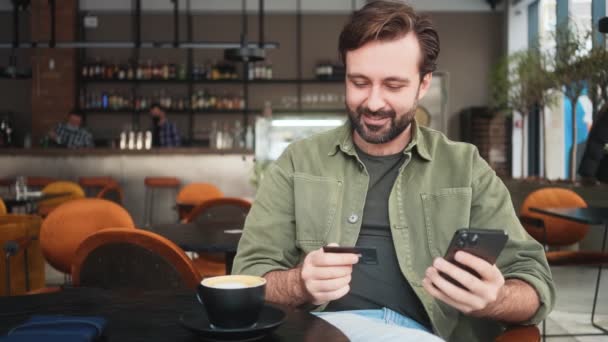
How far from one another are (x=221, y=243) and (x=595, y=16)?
644cm

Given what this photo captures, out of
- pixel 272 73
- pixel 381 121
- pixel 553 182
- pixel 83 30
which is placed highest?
pixel 83 30

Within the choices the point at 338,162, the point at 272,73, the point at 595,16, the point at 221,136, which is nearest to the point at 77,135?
the point at 221,136

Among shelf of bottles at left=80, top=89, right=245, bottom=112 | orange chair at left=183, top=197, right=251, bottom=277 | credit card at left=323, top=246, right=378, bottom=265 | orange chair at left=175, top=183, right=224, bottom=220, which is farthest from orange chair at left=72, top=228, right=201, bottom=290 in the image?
shelf of bottles at left=80, top=89, right=245, bottom=112

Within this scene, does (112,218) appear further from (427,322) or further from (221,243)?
(427,322)

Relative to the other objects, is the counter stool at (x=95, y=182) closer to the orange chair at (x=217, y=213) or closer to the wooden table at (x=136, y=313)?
the orange chair at (x=217, y=213)

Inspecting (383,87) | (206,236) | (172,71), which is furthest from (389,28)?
(172,71)

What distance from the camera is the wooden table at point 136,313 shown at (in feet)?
3.27

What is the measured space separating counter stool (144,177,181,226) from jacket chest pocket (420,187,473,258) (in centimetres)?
661

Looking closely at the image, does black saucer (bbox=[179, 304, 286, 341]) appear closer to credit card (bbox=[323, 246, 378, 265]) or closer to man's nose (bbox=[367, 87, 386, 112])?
credit card (bbox=[323, 246, 378, 265])

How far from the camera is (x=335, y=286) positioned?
114cm

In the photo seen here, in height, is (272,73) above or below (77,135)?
above

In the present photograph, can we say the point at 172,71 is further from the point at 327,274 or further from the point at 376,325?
the point at 327,274

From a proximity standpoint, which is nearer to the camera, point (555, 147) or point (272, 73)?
point (555, 147)

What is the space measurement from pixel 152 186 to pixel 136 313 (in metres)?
6.96
